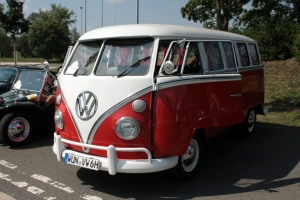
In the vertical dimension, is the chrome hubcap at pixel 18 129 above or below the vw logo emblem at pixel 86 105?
below

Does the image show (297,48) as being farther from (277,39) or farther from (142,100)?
(142,100)

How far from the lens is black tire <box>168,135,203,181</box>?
4.54 m

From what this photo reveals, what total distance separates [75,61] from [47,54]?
41753mm

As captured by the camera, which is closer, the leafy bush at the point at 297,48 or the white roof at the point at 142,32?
the white roof at the point at 142,32

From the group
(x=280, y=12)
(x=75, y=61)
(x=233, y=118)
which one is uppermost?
(x=280, y=12)

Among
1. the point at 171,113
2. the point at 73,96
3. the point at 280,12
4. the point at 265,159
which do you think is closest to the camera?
the point at 171,113

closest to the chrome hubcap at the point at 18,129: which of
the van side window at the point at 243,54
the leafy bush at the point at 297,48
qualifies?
the van side window at the point at 243,54

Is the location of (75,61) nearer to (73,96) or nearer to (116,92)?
(73,96)

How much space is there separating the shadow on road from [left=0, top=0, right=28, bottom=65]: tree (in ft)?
64.2

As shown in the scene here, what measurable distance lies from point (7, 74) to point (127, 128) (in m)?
7.65

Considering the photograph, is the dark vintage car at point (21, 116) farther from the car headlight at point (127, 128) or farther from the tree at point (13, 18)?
the tree at point (13, 18)

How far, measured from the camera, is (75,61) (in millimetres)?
5047

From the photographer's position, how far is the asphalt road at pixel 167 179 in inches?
171

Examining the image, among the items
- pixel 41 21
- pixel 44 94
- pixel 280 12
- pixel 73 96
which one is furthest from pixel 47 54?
pixel 73 96
